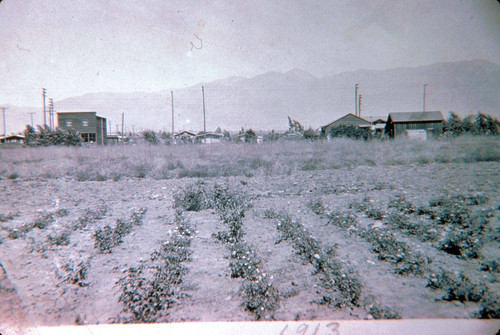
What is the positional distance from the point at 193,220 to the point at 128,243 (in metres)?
1.13

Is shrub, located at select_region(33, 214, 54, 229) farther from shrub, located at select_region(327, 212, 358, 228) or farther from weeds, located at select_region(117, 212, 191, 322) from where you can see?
shrub, located at select_region(327, 212, 358, 228)

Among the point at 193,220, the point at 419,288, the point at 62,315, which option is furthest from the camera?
the point at 193,220

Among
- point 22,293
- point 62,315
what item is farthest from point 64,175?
point 62,315

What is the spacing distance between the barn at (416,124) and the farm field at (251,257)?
18907 millimetres

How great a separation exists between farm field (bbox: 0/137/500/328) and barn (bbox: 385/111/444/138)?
1891cm

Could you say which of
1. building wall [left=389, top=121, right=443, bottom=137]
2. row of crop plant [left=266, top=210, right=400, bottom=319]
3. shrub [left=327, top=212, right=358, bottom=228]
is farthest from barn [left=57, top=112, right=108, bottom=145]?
building wall [left=389, top=121, right=443, bottom=137]

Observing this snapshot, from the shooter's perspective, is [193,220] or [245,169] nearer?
[193,220]

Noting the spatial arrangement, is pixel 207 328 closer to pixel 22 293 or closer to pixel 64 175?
pixel 22 293

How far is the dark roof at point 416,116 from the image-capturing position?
21.9 meters

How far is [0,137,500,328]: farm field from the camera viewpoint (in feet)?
6.36

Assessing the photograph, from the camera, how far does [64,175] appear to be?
9.20 m

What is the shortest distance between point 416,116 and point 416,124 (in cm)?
110

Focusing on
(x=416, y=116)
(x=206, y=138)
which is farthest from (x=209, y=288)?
(x=206, y=138)

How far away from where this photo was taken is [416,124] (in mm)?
23547
